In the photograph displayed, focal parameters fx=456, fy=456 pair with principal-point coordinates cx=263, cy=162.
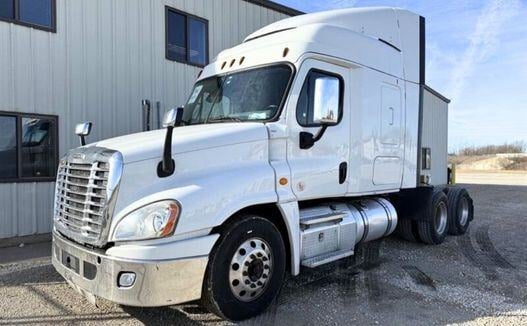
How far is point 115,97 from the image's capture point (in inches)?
378

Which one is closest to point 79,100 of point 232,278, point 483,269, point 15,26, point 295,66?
point 15,26

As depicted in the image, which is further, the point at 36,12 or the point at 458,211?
the point at 458,211

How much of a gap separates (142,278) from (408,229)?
583 centimetres

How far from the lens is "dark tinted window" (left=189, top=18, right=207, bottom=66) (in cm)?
1120

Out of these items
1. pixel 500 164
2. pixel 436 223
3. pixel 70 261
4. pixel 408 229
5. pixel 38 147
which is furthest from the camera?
pixel 500 164

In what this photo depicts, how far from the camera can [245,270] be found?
14.4 feet

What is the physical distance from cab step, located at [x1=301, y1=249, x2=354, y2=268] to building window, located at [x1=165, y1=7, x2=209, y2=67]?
6.90 meters

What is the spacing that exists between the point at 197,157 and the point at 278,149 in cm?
99

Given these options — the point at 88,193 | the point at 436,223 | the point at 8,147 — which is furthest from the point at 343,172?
the point at 8,147

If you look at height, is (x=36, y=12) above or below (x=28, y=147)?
above

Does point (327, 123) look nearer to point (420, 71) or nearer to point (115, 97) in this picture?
point (420, 71)

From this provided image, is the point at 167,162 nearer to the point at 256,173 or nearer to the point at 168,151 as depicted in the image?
the point at 168,151

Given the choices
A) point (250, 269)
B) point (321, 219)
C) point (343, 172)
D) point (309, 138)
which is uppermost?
point (309, 138)

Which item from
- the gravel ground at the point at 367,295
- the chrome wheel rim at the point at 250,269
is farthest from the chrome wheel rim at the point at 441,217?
the chrome wheel rim at the point at 250,269
